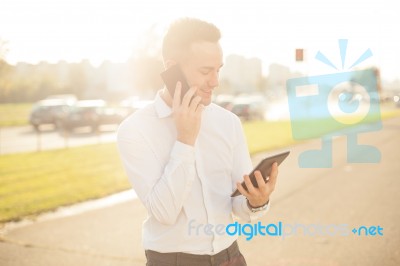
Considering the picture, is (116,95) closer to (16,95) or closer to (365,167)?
(16,95)

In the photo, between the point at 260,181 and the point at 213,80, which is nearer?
the point at 260,181

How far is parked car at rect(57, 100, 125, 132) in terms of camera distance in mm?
26312

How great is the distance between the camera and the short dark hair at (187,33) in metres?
2.17

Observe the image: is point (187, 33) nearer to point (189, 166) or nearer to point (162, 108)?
point (162, 108)

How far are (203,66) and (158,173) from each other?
59 cm

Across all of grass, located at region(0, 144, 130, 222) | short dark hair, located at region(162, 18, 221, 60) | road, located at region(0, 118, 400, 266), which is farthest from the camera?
grass, located at region(0, 144, 130, 222)

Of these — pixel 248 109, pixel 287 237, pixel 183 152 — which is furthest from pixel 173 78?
pixel 248 109

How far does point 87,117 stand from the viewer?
88.5 ft

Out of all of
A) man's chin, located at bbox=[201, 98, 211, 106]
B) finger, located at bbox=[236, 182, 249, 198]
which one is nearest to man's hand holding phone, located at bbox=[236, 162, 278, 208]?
→ finger, located at bbox=[236, 182, 249, 198]

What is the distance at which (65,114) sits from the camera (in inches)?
1056

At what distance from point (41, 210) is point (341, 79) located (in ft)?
23.7

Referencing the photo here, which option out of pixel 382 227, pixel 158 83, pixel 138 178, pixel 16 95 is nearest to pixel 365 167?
pixel 382 227

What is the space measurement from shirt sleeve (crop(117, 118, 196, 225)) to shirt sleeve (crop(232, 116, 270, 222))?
348 millimetres

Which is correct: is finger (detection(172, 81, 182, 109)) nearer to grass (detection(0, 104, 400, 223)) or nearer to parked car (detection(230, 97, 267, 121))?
grass (detection(0, 104, 400, 223))
